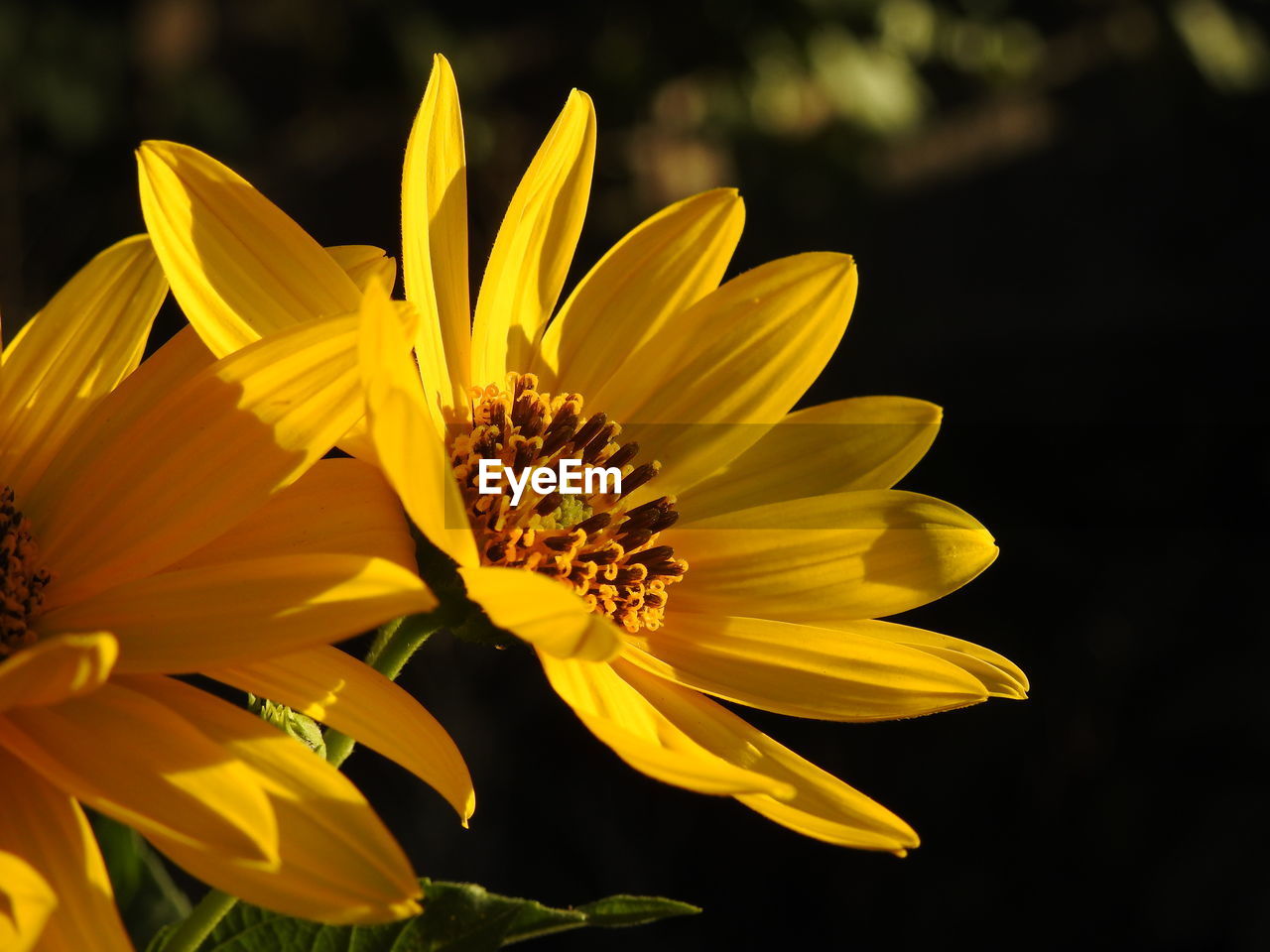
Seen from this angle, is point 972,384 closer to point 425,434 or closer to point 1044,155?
point 1044,155

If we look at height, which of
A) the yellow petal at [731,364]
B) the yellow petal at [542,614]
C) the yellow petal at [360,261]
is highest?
the yellow petal at [360,261]

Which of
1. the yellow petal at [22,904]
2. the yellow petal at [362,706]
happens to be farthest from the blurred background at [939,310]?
the yellow petal at [22,904]

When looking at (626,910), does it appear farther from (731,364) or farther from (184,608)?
(731,364)

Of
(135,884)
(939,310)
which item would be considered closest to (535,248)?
(135,884)

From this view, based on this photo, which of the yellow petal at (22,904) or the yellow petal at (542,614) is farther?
the yellow petal at (542,614)

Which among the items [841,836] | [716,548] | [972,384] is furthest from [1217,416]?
[841,836]

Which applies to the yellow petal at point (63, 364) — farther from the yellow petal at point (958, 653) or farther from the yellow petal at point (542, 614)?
the yellow petal at point (958, 653)

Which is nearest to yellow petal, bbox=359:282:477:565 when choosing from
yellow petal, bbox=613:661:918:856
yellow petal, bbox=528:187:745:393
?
yellow petal, bbox=613:661:918:856
